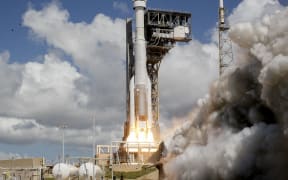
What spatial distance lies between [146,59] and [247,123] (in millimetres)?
65583

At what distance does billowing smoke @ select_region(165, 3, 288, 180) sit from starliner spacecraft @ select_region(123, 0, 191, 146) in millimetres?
48114

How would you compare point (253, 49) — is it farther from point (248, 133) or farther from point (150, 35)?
point (150, 35)

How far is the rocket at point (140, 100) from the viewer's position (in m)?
106

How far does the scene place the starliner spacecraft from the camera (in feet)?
351

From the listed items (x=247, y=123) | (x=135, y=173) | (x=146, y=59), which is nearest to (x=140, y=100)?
(x=146, y=59)

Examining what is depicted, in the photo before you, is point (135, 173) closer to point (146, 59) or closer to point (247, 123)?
point (146, 59)

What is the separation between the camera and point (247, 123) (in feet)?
168

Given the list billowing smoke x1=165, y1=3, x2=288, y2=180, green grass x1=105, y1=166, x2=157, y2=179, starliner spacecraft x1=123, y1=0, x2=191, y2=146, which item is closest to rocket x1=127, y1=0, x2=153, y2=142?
starliner spacecraft x1=123, y1=0, x2=191, y2=146

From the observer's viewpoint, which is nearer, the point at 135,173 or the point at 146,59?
the point at 135,173

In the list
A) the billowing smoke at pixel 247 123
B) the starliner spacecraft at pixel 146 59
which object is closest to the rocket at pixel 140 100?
the starliner spacecraft at pixel 146 59

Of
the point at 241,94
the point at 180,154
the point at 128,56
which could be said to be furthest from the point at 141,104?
the point at 241,94

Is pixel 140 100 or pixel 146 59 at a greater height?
pixel 146 59

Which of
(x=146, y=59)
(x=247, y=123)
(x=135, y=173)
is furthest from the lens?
(x=146, y=59)

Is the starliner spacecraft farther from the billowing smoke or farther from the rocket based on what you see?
the billowing smoke
